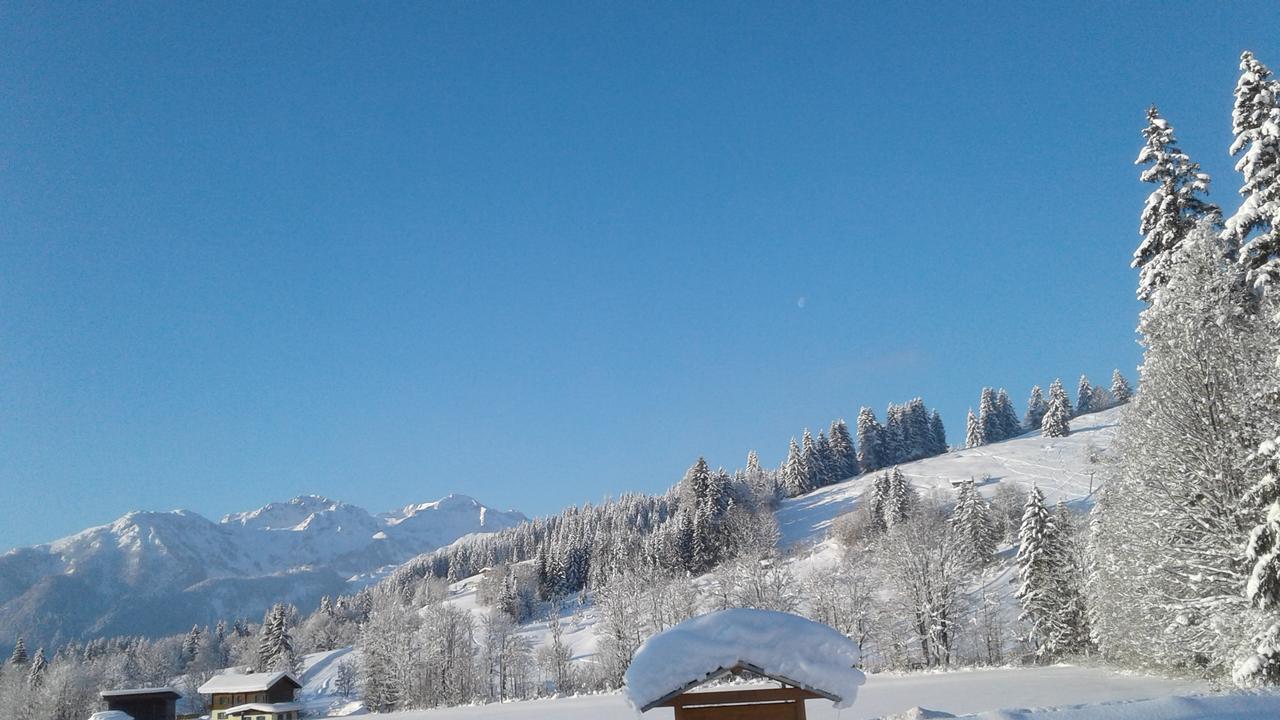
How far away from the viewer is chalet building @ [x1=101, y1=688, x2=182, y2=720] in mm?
57062

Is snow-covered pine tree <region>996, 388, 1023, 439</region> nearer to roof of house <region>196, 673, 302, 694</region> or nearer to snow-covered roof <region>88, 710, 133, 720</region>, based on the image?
roof of house <region>196, 673, 302, 694</region>

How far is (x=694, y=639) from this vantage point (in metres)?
10.1

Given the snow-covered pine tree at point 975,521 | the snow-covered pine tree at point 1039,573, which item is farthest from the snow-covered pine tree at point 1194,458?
the snow-covered pine tree at point 975,521

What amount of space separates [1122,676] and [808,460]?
105310 millimetres

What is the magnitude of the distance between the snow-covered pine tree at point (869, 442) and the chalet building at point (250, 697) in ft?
312

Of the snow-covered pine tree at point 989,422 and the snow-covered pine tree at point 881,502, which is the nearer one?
the snow-covered pine tree at point 881,502

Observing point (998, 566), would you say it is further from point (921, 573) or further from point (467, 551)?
point (467, 551)

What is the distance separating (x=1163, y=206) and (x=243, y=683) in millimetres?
68250

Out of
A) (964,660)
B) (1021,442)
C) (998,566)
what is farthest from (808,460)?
(964,660)

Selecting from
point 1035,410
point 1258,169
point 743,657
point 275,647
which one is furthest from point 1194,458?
point 1035,410

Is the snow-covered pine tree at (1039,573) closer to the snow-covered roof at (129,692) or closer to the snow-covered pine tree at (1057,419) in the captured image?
the snow-covered roof at (129,692)

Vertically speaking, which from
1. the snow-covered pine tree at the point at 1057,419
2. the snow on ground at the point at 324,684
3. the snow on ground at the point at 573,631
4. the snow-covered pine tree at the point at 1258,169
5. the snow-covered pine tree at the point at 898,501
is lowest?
the snow on ground at the point at 324,684

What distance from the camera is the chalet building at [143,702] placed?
187ft

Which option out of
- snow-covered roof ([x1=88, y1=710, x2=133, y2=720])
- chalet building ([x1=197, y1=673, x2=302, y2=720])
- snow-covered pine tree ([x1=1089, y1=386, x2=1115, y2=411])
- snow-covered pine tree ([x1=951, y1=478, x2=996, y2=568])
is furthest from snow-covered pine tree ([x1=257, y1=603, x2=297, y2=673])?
snow-covered pine tree ([x1=1089, y1=386, x2=1115, y2=411])
